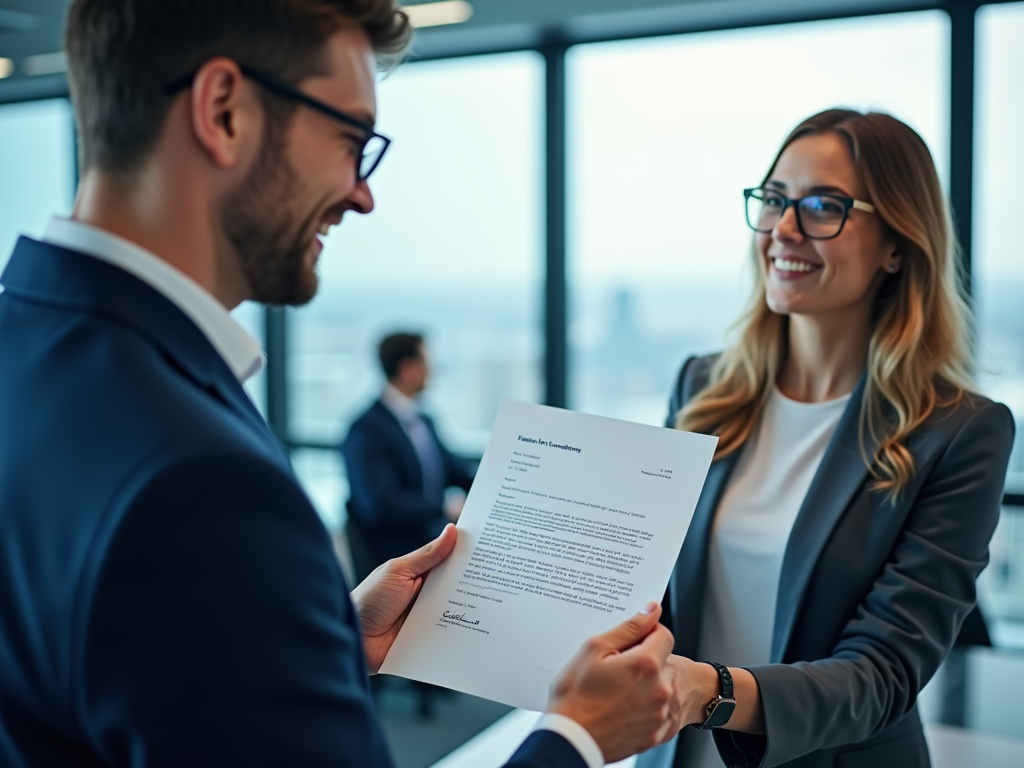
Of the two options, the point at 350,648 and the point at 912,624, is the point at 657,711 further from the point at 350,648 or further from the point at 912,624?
the point at 912,624

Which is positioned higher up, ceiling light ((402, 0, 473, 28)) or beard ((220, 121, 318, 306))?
ceiling light ((402, 0, 473, 28))

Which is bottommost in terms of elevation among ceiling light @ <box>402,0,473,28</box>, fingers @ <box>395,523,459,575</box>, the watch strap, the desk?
the desk

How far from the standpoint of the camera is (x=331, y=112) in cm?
83

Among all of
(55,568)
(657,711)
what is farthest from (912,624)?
(55,568)

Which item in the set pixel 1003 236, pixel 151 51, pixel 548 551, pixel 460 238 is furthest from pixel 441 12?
pixel 151 51

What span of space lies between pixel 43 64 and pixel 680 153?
3553 millimetres

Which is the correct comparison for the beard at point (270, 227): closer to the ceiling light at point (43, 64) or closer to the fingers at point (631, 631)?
the fingers at point (631, 631)

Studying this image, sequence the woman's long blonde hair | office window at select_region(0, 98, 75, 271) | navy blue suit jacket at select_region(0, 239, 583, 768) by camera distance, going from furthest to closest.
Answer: office window at select_region(0, 98, 75, 271)
the woman's long blonde hair
navy blue suit jacket at select_region(0, 239, 583, 768)

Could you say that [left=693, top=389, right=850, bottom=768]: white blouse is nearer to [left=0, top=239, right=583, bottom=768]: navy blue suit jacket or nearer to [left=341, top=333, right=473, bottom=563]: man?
[left=0, top=239, right=583, bottom=768]: navy blue suit jacket

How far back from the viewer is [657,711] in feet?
3.14

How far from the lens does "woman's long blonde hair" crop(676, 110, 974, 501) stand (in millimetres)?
1486

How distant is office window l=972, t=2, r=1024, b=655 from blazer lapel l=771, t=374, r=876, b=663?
2.62m

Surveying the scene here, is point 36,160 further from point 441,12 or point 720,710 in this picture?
point 720,710

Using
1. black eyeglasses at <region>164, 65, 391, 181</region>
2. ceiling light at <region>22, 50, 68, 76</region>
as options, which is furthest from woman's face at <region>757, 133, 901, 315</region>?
ceiling light at <region>22, 50, 68, 76</region>
